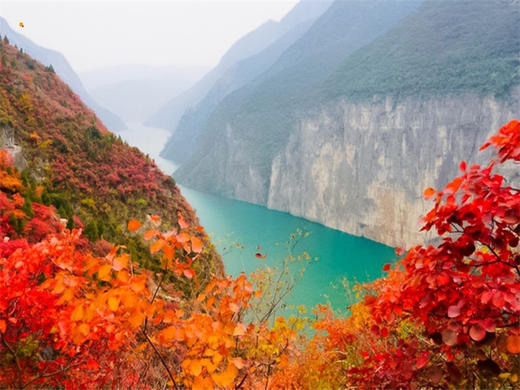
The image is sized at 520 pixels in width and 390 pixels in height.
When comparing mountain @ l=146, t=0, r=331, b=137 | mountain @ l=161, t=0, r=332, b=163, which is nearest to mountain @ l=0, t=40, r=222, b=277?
mountain @ l=161, t=0, r=332, b=163

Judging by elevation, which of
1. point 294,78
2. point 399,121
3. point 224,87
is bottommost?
point 399,121

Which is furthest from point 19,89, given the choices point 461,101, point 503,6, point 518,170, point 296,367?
point 503,6

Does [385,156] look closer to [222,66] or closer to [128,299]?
[128,299]

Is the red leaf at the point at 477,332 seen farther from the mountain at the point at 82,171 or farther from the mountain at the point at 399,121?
the mountain at the point at 399,121

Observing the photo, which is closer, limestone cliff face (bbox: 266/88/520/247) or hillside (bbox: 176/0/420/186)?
limestone cliff face (bbox: 266/88/520/247)

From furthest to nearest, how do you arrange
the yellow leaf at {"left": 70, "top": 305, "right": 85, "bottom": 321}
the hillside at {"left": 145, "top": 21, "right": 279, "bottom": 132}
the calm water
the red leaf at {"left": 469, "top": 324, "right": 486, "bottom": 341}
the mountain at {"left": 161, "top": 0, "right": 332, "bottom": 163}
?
the hillside at {"left": 145, "top": 21, "right": 279, "bottom": 132}, the mountain at {"left": 161, "top": 0, "right": 332, "bottom": 163}, the calm water, the red leaf at {"left": 469, "top": 324, "right": 486, "bottom": 341}, the yellow leaf at {"left": 70, "top": 305, "right": 85, "bottom": 321}

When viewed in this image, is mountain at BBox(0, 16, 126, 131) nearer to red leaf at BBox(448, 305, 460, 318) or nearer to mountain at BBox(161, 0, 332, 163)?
mountain at BBox(161, 0, 332, 163)

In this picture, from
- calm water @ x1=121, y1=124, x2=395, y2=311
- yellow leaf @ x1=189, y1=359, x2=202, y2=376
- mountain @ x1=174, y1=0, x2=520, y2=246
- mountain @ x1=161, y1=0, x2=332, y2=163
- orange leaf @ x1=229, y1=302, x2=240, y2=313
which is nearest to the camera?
yellow leaf @ x1=189, y1=359, x2=202, y2=376

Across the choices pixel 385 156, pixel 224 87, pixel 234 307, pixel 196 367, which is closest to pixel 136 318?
pixel 196 367
